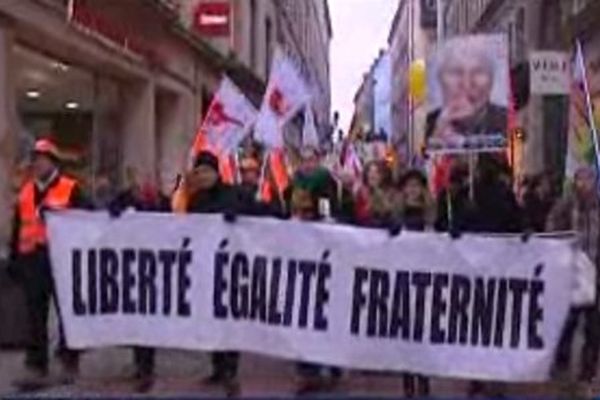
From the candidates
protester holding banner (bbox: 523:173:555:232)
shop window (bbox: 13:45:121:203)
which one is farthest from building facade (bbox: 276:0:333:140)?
protester holding banner (bbox: 523:173:555:232)

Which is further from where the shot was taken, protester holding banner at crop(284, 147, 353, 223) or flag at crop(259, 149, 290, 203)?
flag at crop(259, 149, 290, 203)

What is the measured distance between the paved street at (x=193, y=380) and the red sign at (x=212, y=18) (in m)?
26.1

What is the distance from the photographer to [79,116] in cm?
2927

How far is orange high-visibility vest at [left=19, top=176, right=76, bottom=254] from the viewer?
11.5 metres

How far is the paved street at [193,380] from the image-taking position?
36.2ft

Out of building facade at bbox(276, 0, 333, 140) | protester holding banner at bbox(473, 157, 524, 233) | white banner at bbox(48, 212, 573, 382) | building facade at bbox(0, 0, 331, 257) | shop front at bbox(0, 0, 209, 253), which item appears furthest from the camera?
building facade at bbox(276, 0, 333, 140)

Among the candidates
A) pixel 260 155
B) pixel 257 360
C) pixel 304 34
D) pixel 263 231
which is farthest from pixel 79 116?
pixel 304 34

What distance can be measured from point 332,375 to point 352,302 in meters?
1.43

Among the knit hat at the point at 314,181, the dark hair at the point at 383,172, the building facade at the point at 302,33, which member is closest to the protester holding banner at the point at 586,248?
the knit hat at the point at 314,181

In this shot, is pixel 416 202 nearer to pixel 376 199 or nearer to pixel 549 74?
pixel 376 199

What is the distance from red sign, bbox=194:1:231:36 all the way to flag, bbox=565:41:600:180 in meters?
25.0

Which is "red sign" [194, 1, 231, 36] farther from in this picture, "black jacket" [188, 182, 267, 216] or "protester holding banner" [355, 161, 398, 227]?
"black jacket" [188, 182, 267, 216]

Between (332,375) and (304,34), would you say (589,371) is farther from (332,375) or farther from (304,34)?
(304,34)

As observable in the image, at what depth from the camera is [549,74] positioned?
17.7 meters
